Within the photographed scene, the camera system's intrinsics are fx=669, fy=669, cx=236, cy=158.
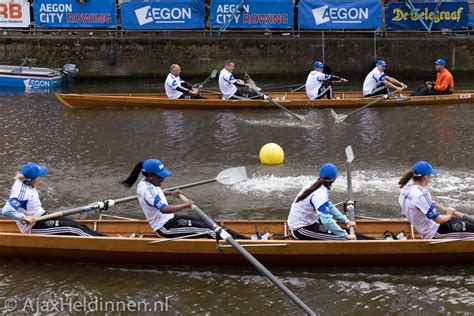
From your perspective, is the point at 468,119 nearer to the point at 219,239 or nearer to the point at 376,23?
the point at 376,23

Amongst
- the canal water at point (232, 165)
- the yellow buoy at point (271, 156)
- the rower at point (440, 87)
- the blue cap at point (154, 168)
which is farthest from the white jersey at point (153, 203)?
the rower at point (440, 87)

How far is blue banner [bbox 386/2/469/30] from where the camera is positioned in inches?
1150

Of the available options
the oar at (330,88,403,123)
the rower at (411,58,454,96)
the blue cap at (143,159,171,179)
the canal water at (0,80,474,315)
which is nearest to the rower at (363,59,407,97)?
the oar at (330,88,403,123)

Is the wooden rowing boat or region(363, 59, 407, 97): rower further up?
region(363, 59, 407, 97): rower

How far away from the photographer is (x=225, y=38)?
29.1 metres

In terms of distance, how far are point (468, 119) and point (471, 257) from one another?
1130 centimetres

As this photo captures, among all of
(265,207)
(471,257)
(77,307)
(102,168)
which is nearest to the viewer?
(77,307)

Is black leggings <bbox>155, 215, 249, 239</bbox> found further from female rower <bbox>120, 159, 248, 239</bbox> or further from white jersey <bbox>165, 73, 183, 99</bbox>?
white jersey <bbox>165, 73, 183, 99</bbox>

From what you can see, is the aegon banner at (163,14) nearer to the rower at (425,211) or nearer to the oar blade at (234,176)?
the oar blade at (234,176)

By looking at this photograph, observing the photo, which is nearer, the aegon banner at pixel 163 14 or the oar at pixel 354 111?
the oar at pixel 354 111

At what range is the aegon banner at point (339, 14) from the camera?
28.9 metres

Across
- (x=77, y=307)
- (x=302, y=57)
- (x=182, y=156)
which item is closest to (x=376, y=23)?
(x=302, y=57)

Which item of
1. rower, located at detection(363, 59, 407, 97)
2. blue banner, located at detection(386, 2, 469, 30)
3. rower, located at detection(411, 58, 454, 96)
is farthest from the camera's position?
blue banner, located at detection(386, 2, 469, 30)
